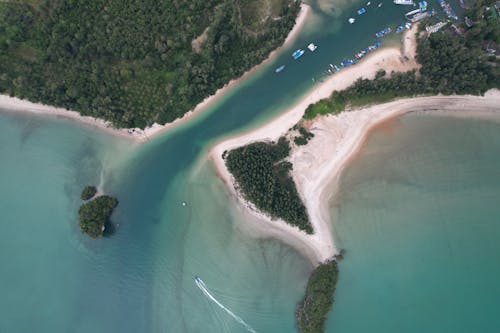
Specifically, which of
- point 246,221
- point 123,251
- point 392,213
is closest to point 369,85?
point 392,213

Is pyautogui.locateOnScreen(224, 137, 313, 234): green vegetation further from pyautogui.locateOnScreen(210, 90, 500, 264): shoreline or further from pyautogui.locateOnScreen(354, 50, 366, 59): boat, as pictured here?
pyautogui.locateOnScreen(354, 50, 366, 59): boat


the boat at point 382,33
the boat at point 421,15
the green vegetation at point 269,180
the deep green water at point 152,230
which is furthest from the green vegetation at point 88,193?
the boat at point 421,15

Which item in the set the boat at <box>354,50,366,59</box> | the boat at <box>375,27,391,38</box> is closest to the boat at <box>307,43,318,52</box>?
the boat at <box>354,50,366,59</box>

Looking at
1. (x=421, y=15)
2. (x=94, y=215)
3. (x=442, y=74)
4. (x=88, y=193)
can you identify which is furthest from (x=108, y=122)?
(x=421, y=15)

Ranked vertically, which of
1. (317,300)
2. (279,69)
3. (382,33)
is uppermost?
(382,33)

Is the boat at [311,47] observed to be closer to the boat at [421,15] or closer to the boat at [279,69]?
the boat at [279,69]

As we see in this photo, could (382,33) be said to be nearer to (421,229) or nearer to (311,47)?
(311,47)

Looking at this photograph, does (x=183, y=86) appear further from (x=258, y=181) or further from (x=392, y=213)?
(x=392, y=213)
